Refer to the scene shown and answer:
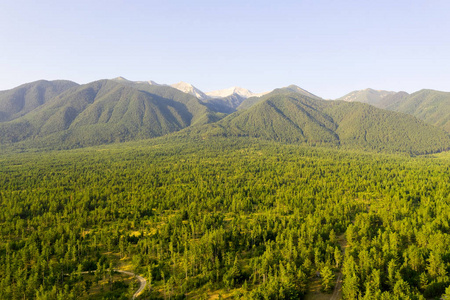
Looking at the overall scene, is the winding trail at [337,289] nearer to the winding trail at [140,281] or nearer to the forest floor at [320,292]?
the forest floor at [320,292]

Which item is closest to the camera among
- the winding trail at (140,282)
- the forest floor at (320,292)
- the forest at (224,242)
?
the forest floor at (320,292)

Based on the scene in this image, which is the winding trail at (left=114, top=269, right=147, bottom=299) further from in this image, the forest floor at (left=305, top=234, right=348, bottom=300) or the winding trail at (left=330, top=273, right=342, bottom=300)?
the winding trail at (left=330, top=273, right=342, bottom=300)

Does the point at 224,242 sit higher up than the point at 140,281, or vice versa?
the point at 224,242

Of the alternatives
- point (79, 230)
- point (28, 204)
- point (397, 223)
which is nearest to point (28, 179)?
point (28, 204)

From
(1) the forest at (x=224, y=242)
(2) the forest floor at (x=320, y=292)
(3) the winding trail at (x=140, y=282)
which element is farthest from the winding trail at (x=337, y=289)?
(3) the winding trail at (x=140, y=282)

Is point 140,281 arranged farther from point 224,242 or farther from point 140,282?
point 224,242

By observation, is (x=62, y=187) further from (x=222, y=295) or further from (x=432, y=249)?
(x=432, y=249)

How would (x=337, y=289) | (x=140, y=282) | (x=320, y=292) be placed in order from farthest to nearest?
1. (x=140, y=282)
2. (x=337, y=289)
3. (x=320, y=292)

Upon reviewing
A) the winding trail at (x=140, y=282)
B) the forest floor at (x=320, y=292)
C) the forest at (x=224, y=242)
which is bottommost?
the winding trail at (x=140, y=282)

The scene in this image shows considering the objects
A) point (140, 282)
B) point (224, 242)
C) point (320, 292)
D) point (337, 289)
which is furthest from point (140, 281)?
point (337, 289)
